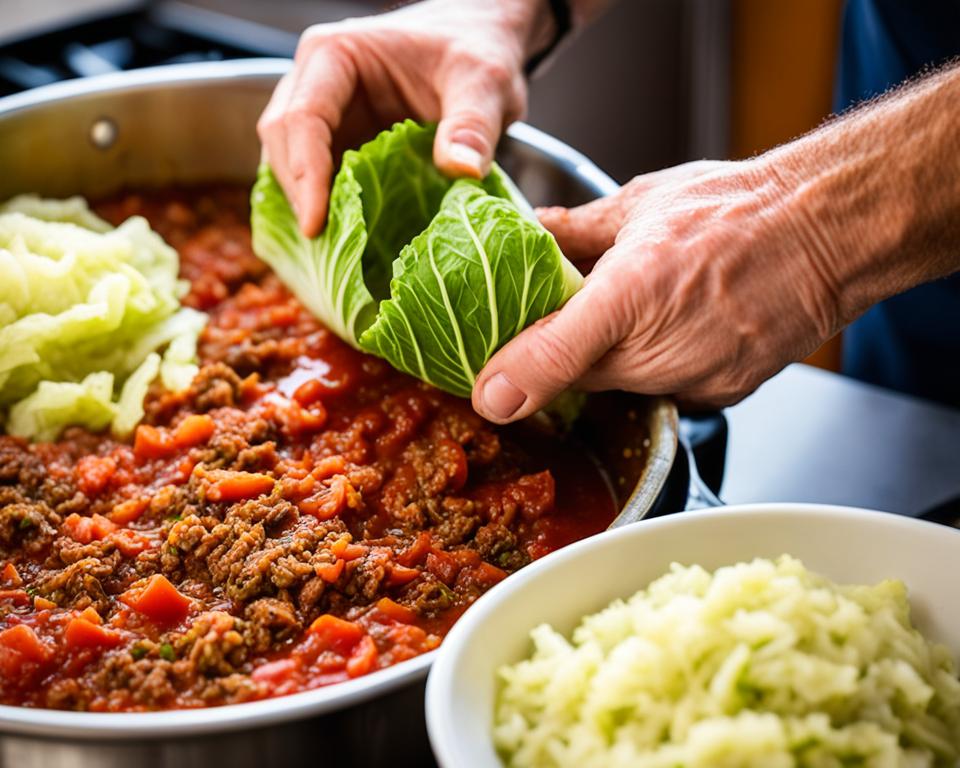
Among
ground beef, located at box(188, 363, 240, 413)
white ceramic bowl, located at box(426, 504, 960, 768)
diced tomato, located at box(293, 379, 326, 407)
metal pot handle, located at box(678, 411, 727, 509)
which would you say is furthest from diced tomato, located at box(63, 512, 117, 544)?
metal pot handle, located at box(678, 411, 727, 509)

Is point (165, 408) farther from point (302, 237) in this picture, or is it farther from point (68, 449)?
point (302, 237)

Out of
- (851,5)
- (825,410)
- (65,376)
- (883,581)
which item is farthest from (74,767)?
(851,5)

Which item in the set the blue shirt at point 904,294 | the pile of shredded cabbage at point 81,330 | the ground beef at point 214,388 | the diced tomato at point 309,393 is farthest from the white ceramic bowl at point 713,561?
the blue shirt at point 904,294

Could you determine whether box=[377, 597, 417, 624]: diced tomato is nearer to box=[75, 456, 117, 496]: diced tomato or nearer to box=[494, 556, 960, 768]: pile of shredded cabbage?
box=[494, 556, 960, 768]: pile of shredded cabbage

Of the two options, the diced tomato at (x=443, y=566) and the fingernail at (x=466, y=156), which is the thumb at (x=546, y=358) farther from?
the fingernail at (x=466, y=156)

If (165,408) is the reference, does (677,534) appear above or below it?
above

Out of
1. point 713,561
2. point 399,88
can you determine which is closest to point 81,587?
point 713,561
